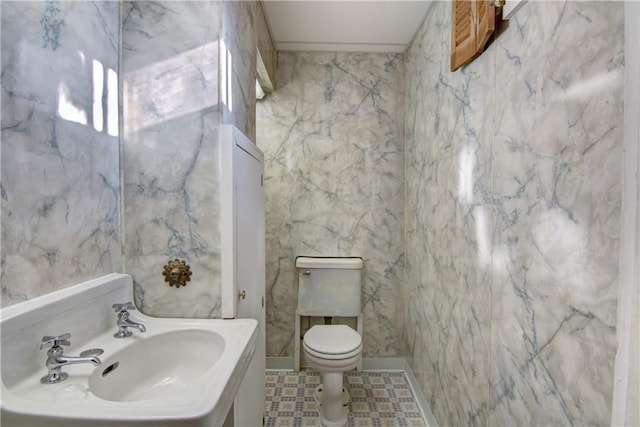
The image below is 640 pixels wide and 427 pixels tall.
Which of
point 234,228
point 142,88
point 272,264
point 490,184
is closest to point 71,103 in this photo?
point 142,88

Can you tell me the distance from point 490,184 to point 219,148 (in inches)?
43.2

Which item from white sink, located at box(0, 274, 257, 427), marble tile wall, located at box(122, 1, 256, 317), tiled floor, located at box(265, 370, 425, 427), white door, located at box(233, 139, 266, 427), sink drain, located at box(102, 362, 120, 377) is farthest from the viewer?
tiled floor, located at box(265, 370, 425, 427)

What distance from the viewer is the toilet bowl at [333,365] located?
1761 millimetres

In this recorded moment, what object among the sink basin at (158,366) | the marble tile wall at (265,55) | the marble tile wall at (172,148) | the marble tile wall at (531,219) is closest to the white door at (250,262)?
the marble tile wall at (172,148)

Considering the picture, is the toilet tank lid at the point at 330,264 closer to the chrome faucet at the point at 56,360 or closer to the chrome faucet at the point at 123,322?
the chrome faucet at the point at 123,322

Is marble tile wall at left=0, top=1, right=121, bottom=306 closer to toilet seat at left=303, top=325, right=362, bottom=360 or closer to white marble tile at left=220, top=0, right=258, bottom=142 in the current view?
white marble tile at left=220, top=0, right=258, bottom=142

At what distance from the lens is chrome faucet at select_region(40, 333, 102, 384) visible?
0.75m

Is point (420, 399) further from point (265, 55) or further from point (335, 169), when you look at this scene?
point (265, 55)

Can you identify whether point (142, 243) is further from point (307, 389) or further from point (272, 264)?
point (307, 389)

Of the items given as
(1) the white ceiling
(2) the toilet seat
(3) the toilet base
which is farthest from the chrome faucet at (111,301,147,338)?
(1) the white ceiling

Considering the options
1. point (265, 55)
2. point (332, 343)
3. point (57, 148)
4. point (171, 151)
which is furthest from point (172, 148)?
point (332, 343)

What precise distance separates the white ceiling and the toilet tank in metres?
1.70

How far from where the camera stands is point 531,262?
914mm

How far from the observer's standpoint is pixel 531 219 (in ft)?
3.01
